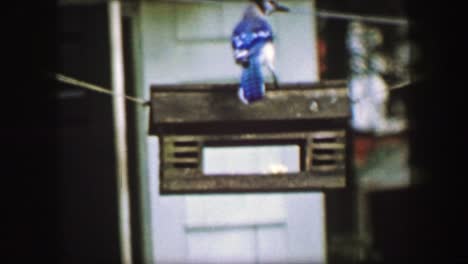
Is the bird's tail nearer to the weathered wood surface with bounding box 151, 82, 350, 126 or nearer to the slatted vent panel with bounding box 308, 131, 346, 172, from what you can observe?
the weathered wood surface with bounding box 151, 82, 350, 126

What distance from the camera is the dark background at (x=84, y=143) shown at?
8.83 feet

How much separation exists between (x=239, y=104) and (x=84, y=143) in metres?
1.42

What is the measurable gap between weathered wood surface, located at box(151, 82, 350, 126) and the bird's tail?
23 mm

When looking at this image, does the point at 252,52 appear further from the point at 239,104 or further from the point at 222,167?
the point at 222,167

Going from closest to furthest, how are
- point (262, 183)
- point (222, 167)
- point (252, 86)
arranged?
point (252, 86) < point (262, 183) < point (222, 167)

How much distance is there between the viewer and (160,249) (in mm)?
3127

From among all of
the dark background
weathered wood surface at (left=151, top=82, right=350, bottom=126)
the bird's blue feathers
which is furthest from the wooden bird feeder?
the dark background

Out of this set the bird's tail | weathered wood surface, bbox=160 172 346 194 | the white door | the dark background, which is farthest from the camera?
the white door

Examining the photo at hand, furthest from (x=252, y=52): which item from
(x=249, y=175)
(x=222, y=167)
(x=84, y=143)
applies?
(x=84, y=143)

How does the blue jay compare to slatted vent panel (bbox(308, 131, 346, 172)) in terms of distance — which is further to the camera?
slatted vent panel (bbox(308, 131, 346, 172))

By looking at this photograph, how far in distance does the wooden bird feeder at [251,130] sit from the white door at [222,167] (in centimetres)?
91

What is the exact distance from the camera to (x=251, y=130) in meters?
2.13

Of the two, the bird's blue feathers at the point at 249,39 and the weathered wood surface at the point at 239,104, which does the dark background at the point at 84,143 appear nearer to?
the weathered wood surface at the point at 239,104

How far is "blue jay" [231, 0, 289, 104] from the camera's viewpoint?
2.00 m
